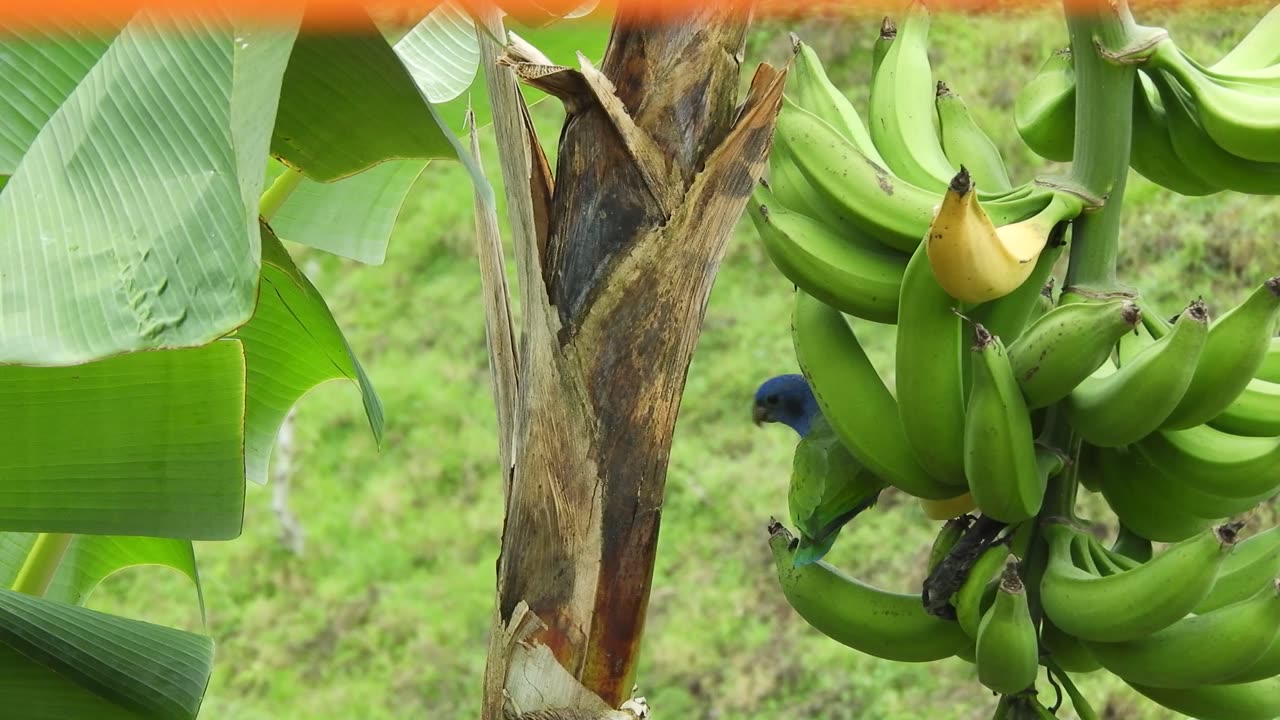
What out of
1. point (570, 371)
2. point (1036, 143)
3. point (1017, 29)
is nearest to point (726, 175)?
point (570, 371)

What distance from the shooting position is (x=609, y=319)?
1.77 ft

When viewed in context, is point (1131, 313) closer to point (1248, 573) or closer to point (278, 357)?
point (1248, 573)

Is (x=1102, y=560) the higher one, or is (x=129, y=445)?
(x=1102, y=560)

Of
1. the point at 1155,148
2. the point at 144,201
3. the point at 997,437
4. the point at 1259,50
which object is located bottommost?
the point at 144,201

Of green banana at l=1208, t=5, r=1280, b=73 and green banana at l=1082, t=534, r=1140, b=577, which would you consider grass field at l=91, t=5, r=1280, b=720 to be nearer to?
green banana at l=1208, t=5, r=1280, b=73

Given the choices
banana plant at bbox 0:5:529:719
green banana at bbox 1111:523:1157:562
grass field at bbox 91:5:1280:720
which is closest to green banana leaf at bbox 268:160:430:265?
banana plant at bbox 0:5:529:719

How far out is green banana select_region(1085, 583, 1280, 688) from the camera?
0.57m

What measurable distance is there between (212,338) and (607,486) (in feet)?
0.62

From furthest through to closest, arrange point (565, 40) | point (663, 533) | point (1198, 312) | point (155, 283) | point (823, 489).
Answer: point (663, 533), point (565, 40), point (823, 489), point (1198, 312), point (155, 283)

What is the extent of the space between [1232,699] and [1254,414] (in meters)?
0.15

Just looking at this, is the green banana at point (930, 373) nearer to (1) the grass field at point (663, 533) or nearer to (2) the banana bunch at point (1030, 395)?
(2) the banana bunch at point (1030, 395)

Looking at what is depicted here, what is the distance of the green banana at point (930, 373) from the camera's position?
1.82 feet

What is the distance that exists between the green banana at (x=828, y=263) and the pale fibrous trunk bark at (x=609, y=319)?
0.17ft

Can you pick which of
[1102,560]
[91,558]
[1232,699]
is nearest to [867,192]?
[1102,560]
